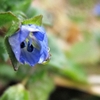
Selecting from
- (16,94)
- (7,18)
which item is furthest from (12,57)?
(16,94)

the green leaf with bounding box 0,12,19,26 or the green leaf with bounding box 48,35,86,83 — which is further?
the green leaf with bounding box 48,35,86,83

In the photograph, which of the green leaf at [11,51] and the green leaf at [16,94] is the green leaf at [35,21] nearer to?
the green leaf at [11,51]

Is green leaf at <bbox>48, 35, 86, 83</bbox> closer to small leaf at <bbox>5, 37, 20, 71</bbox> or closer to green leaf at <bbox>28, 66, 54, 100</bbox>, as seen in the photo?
green leaf at <bbox>28, 66, 54, 100</bbox>

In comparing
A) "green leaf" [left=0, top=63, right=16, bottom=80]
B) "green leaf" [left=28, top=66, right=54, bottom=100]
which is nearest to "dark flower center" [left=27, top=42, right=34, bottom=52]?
"green leaf" [left=28, top=66, right=54, bottom=100]

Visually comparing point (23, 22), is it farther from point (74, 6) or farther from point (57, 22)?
point (74, 6)

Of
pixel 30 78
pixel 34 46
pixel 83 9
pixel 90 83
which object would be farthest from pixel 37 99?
pixel 83 9

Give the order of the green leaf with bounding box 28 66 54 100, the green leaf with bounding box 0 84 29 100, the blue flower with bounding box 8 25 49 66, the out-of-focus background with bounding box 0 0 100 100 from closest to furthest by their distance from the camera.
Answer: the blue flower with bounding box 8 25 49 66 → the green leaf with bounding box 0 84 29 100 → the out-of-focus background with bounding box 0 0 100 100 → the green leaf with bounding box 28 66 54 100
